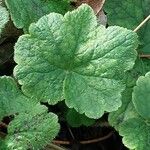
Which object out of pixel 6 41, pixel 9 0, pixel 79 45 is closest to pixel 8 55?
pixel 6 41

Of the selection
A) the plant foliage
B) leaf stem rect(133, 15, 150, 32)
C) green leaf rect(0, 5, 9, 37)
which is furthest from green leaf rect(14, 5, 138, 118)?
leaf stem rect(133, 15, 150, 32)

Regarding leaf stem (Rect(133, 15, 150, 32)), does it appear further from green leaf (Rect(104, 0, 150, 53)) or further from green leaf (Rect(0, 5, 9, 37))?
green leaf (Rect(0, 5, 9, 37))

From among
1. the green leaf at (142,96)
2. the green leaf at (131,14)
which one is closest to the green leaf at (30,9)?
the green leaf at (131,14)

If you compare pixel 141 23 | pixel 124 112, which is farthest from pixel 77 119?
pixel 141 23

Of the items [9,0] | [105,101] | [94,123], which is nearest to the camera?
[105,101]

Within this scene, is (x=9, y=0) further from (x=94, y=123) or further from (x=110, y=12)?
(x=94, y=123)

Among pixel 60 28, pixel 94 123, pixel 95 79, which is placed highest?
pixel 60 28
